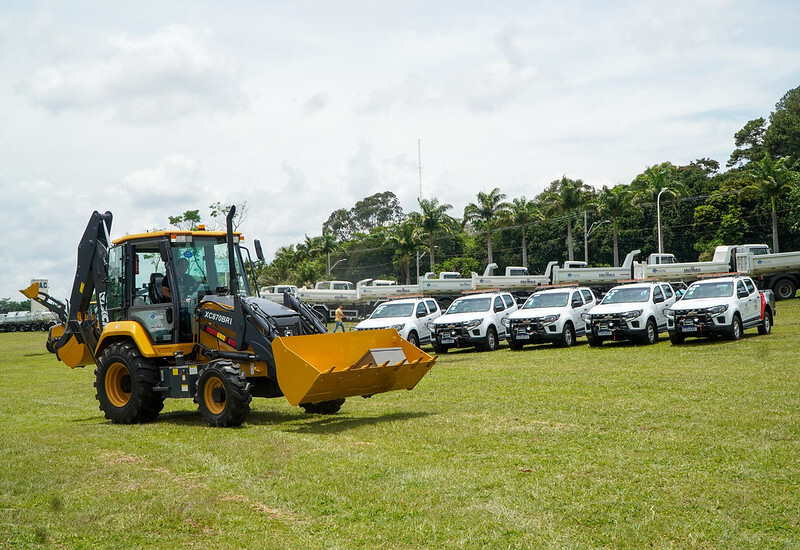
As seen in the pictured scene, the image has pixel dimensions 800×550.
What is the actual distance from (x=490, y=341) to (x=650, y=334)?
15.6ft

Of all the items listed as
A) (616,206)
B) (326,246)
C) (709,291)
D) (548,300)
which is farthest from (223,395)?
(326,246)

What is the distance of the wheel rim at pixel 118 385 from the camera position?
12.6 meters

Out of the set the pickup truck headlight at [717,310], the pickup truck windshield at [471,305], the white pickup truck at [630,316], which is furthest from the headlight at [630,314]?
the pickup truck windshield at [471,305]

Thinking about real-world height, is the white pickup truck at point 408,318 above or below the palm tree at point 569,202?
below

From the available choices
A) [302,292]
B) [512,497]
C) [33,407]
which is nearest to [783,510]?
[512,497]

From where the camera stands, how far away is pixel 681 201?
7062 cm

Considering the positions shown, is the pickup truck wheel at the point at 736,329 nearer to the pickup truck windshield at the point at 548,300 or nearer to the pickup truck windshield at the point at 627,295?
the pickup truck windshield at the point at 627,295

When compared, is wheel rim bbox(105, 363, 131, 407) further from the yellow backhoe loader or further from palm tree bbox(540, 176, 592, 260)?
palm tree bbox(540, 176, 592, 260)

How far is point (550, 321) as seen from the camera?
971 inches

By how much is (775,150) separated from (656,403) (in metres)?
71.0

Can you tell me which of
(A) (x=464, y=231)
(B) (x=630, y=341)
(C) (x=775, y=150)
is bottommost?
(B) (x=630, y=341)

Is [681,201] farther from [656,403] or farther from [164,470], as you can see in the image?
[164,470]

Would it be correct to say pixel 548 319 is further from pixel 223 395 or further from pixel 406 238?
pixel 406 238

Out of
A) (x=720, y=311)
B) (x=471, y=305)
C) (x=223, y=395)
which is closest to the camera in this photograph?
(x=223, y=395)
